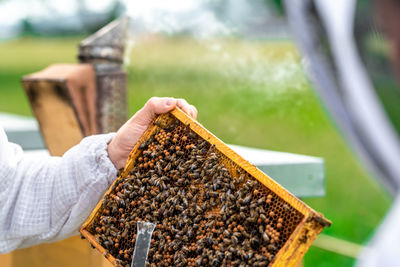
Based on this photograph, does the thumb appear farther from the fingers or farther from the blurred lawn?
the blurred lawn

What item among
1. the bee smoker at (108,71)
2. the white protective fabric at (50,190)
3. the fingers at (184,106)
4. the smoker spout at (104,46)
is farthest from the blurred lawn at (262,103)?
the white protective fabric at (50,190)

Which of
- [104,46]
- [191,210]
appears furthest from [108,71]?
[191,210]

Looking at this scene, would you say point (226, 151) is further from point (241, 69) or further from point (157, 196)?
point (241, 69)

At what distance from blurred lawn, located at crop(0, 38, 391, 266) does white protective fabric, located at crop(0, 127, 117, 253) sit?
84 centimetres

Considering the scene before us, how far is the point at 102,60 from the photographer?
2818mm

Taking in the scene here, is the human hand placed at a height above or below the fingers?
below

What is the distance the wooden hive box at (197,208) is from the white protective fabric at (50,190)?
135mm

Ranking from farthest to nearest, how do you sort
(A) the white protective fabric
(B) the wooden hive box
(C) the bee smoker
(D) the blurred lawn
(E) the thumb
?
(D) the blurred lawn < (C) the bee smoker < (A) the white protective fabric < (E) the thumb < (B) the wooden hive box

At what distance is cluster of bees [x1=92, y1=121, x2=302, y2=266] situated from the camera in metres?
1.30

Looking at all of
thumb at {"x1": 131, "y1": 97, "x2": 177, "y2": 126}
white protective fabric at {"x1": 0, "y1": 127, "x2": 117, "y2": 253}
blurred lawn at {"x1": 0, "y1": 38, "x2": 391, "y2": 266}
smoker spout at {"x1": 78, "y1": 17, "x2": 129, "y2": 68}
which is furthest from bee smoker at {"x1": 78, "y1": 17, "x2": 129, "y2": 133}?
thumb at {"x1": 131, "y1": 97, "x2": 177, "y2": 126}

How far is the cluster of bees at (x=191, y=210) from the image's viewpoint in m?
1.30

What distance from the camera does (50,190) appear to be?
173 cm

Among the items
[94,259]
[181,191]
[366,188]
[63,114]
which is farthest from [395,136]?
[366,188]

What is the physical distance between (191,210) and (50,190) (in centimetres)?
61
